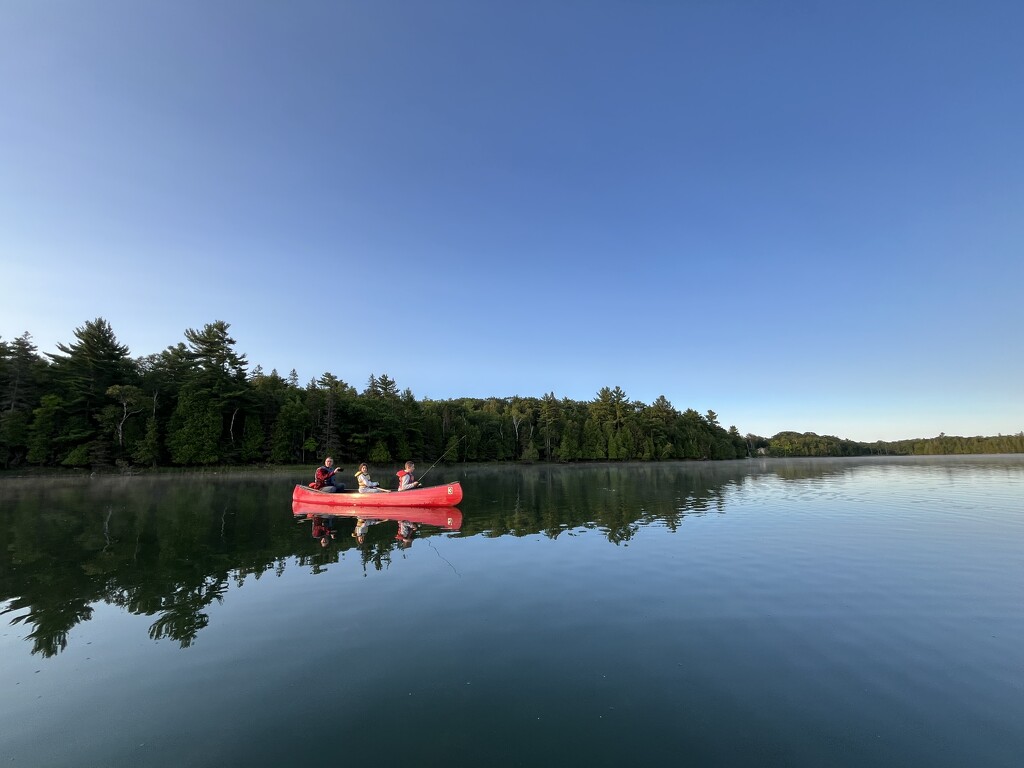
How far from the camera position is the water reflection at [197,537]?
28.8 feet

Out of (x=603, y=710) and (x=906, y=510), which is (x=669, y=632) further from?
(x=906, y=510)

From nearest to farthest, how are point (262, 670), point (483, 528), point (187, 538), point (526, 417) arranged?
point (262, 670) < point (187, 538) < point (483, 528) < point (526, 417)

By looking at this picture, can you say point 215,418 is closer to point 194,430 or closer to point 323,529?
point 194,430

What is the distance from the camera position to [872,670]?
5.87m

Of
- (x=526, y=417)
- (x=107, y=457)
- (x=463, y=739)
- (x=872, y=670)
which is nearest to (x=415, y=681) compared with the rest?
(x=463, y=739)

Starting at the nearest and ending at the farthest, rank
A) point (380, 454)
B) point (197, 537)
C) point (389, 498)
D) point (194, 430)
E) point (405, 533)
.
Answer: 1. point (197, 537)
2. point (405, 533)
3. point (389, 498)
4. point (194, 430)
5. point (380, 454)

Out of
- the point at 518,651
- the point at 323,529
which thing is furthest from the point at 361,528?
the point at 518,651

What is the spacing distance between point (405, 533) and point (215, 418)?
46.4 metres

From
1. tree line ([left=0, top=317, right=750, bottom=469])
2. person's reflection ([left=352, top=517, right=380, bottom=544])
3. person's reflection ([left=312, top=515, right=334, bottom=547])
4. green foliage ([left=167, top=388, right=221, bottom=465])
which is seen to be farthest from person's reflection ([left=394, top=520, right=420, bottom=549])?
green foliage ([left=167, top=388, right=221, bottom=465])

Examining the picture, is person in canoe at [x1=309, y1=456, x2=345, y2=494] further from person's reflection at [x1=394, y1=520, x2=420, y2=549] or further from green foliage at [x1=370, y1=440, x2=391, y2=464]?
green foliage at [x1=370, y1=440, x2=391, y2=464]

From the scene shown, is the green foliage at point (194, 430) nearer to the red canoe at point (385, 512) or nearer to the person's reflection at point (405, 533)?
the red canoe at point (385, 512)

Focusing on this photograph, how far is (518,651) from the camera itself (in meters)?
6.45

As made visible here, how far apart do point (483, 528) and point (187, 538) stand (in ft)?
31.1

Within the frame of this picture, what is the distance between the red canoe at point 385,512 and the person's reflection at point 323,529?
99 centimetres
